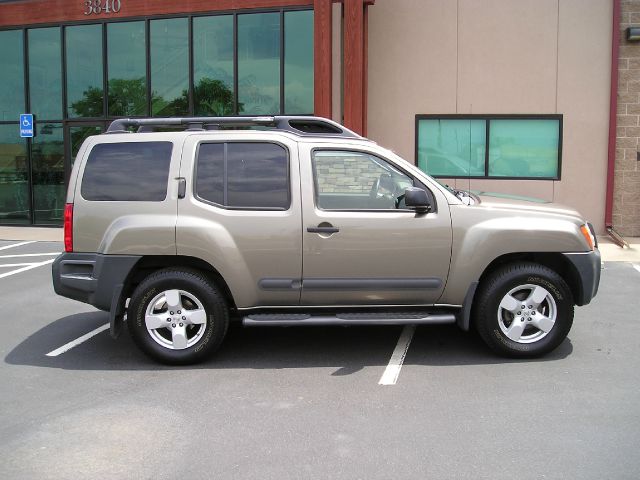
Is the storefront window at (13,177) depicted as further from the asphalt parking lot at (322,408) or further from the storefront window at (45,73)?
the asphalt parking lot at (322,408)

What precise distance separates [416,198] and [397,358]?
4.53 feet

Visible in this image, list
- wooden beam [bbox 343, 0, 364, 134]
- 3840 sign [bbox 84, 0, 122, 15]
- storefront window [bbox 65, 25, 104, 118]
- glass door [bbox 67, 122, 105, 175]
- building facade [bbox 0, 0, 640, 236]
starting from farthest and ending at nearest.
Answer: glass door [bbox 67, 122, 105, 175] → storefront window [bbox 65, 25, 104, 118] → 3840 sign [bbox 84, 0, 122, 15] → building facade [bbox 0, 0, 640, 236] → wooden beam [bbox 343, 0, 364, 134]

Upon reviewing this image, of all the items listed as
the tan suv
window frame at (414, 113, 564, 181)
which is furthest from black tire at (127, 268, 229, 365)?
window frame at (414, 113, 564, 181)

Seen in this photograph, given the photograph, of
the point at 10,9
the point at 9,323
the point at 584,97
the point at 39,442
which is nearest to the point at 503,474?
the point at 39,442

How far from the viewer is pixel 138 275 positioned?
550 centimetres

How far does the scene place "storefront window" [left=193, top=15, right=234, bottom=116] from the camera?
561 inches

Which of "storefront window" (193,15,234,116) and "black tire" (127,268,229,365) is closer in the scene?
"black tire" (127,268,229,365)

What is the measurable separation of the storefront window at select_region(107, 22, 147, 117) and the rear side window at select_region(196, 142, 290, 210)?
10.2 meters

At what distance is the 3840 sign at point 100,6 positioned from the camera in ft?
48.2

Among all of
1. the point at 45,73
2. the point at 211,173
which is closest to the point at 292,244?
the point at 211,173

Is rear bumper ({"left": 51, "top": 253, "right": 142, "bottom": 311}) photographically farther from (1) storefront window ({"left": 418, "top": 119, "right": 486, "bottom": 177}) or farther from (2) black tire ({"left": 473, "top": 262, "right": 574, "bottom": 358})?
(1) storefront window ({"left": 418, "top": 119, "right": 486, "bottom": 177})

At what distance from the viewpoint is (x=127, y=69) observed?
1497 cm

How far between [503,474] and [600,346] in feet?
9.25

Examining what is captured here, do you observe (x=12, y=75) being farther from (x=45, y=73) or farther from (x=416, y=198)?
(x=416, y=198)
